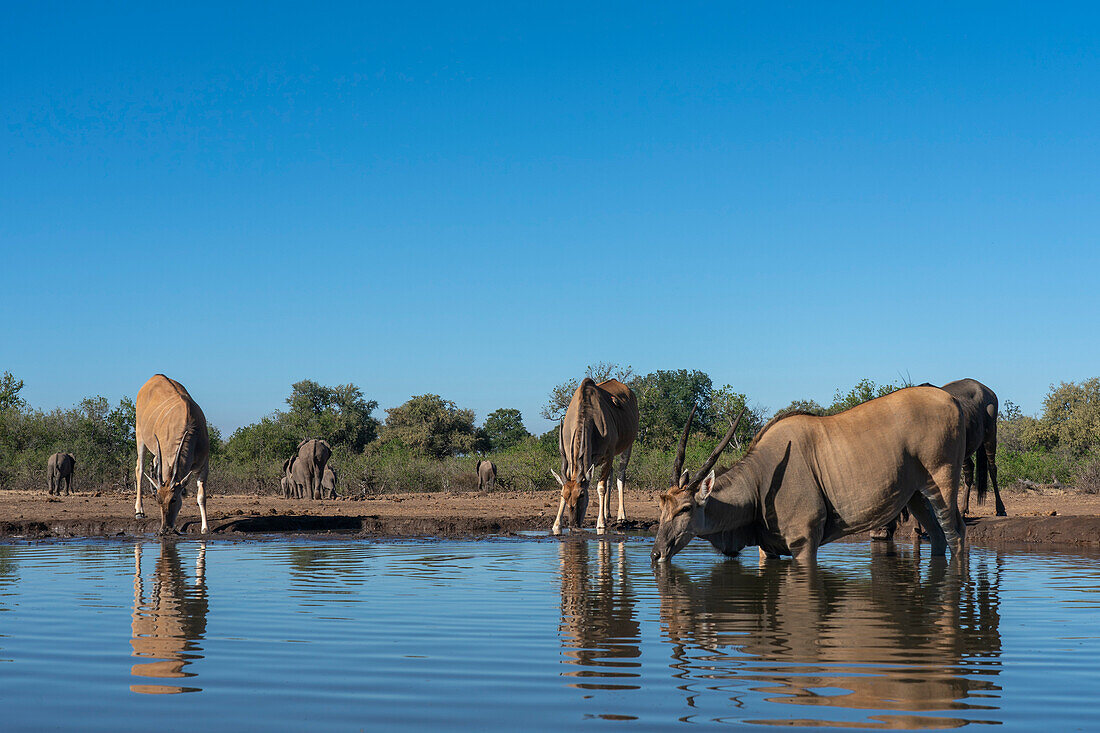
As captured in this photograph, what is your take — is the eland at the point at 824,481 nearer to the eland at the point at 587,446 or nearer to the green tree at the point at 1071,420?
the eland at the point at 587,446

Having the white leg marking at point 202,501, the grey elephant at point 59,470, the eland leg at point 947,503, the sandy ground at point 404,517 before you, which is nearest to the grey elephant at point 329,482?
the sandy ground at point 404,517

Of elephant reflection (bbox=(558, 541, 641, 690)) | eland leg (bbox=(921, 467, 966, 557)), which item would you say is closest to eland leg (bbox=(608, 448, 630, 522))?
elephant reflection (bbox=(558, 541, 641, 690))

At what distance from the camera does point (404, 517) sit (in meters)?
16.9

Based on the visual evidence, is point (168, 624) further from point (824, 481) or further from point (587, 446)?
point (587, 446)

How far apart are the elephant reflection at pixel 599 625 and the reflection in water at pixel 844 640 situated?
0.27 meters

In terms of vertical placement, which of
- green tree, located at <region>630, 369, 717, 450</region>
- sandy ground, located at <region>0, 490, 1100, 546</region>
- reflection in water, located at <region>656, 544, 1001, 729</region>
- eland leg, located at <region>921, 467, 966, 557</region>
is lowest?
sandy ground, located at <region>0, 490, 1100, 546</region>

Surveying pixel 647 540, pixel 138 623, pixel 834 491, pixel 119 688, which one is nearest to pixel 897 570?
pixel 834 491

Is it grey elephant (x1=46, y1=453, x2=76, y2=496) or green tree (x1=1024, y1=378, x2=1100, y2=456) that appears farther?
green tree (x1=1024, y1=378, x2=1100, y2=456)

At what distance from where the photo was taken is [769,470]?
10359mm

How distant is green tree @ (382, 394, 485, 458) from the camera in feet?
180

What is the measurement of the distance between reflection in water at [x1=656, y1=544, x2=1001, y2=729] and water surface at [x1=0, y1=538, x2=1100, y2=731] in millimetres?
21

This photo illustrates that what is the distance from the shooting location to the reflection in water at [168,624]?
188 inches

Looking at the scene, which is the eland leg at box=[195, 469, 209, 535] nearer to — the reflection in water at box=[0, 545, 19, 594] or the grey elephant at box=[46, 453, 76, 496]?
the reflection in water at box=[0, 545, 19, 594]

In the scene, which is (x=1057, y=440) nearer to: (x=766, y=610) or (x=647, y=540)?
(x=647, y=540)
